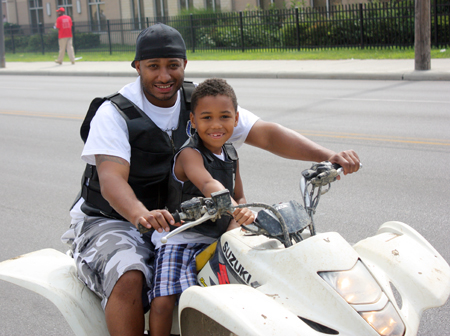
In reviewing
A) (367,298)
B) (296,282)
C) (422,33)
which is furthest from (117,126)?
(422,33)

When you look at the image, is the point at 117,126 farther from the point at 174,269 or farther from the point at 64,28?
the point at 64,28

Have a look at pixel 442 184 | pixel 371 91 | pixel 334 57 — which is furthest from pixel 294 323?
pixel 334 57

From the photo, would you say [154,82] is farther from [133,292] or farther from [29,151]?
[29,151]

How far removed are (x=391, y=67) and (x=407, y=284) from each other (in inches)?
574

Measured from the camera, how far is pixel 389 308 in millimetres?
1945

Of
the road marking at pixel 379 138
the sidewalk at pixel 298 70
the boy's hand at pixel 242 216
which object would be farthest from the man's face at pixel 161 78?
the sidewalk at pixel 298 70

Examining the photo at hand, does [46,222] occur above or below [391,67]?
below

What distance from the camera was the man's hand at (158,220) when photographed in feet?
7.09

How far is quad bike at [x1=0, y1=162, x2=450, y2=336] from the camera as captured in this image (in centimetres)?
186

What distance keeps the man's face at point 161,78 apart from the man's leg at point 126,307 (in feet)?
3.34

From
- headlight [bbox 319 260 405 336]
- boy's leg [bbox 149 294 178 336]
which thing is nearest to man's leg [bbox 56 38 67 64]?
boy's leg [bbox 149 294 178 336]

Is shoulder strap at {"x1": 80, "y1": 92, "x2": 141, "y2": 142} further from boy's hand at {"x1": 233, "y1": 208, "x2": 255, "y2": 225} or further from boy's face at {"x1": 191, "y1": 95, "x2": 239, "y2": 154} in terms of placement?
boy's hand at {"x1": 233, "y1": 208, "x2": 255, "y2": 225}

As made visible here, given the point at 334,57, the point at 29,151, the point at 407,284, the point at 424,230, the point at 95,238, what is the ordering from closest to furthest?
the point at 407,284, the point at 95,238, the point at 424,230, the point at 29,151, the point at 334,57

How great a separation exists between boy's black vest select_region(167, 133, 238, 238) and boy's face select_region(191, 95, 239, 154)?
67 mm
